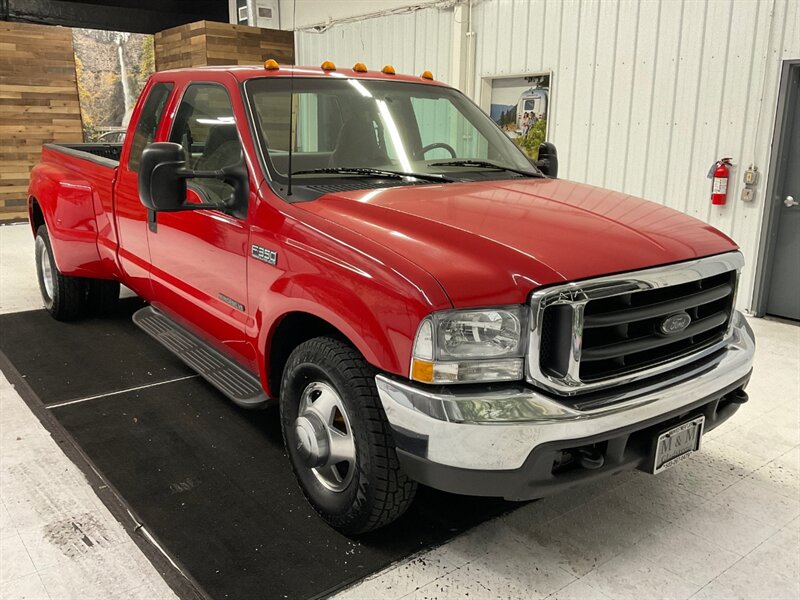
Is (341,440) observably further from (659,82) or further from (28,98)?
(28,98)

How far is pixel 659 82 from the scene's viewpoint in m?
6.14

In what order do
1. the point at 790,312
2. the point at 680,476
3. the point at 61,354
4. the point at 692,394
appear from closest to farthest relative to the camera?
the point at 692,394 < the point at 680,476 < the point at 61,354 < the point at 790,312

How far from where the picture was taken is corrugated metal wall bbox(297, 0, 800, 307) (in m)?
5.53

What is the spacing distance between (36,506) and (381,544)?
1.37 meters

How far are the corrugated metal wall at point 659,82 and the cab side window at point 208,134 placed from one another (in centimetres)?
439

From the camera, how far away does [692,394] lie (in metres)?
2.30

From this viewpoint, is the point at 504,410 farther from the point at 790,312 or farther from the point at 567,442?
the point at 790,312

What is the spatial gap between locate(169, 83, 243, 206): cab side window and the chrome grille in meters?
1.52

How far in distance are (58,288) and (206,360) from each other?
226 cm

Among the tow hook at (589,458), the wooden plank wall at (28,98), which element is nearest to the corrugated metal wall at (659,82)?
the tow hook at (589,458)

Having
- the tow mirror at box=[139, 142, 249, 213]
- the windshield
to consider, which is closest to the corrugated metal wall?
the windshield

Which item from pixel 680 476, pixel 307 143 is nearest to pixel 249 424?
pixel 307 143

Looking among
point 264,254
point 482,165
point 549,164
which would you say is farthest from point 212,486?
point 549,164

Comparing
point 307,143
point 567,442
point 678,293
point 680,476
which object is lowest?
point 680,476
